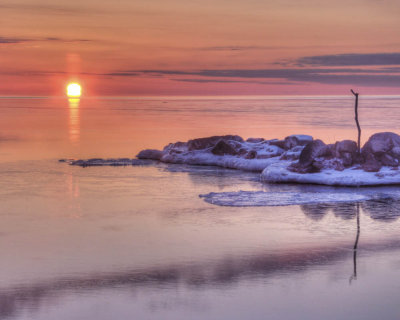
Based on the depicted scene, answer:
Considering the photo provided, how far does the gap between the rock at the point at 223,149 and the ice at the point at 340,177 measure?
4566 mm

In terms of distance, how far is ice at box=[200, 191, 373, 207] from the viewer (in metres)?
16.2

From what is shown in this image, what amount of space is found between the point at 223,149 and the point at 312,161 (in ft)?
18.0

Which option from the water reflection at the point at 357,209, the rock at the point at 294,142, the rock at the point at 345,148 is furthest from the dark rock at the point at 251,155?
the water reflection at the point at 357,209

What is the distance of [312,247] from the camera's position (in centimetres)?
1198

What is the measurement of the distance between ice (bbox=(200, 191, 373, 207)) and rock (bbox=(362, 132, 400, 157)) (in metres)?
2.91

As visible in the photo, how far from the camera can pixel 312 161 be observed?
19859mm

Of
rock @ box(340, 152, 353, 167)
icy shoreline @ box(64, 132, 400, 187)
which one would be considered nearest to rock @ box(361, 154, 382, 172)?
icy shoreline @ box(64, 132, 400, 187)

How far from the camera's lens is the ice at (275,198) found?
16.2 meters

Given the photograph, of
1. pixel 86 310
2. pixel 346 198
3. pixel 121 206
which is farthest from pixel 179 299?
pixel 346 198

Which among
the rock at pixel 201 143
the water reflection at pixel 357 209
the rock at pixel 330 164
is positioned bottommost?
the water reflection at pixel 357 209

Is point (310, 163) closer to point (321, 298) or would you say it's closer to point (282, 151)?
point (282, 151)

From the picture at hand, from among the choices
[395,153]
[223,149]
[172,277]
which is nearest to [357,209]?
[395,153]

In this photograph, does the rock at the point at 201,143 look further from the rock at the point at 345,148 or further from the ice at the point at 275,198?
the ice at the point at 275,198

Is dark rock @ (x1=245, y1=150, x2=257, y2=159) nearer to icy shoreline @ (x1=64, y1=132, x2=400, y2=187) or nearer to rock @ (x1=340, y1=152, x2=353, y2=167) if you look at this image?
icy shoreline @ (x1=64, y1=132, x2=400, y2=187)
